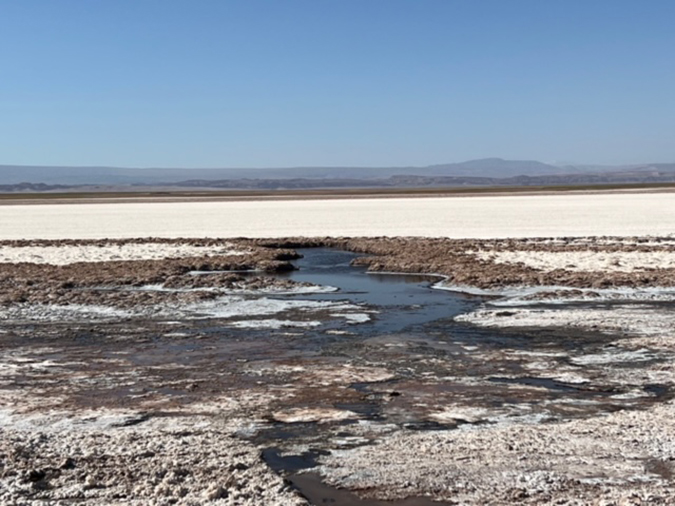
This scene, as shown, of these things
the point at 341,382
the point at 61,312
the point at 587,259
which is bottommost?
the point at 61,312

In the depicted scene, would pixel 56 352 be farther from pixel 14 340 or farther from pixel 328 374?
pixel 328 374

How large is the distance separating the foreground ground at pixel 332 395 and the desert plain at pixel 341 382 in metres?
0.03

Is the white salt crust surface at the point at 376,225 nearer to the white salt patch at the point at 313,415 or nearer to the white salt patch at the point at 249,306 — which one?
the white salt patch at the point at 249,306

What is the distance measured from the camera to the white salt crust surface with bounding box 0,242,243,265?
2294 centimetres

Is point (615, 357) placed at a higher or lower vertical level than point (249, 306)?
higher

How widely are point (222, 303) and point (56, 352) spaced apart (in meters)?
4.55

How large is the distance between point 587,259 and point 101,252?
43.7 ft

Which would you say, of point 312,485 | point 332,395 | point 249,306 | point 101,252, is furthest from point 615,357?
point 101,252

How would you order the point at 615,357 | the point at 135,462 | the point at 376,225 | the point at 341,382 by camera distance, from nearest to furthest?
the point at 135,462, the point at 341,382, the point at 615,357, the point at 376,225

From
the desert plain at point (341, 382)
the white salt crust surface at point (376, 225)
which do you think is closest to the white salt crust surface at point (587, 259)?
the desert plain at point (341, 382)

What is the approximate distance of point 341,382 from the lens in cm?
908

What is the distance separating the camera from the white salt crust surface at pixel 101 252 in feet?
75.3

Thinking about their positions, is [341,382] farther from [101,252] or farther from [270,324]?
[101,252]

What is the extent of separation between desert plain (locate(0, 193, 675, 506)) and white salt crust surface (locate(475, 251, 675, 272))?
118 millimetres
